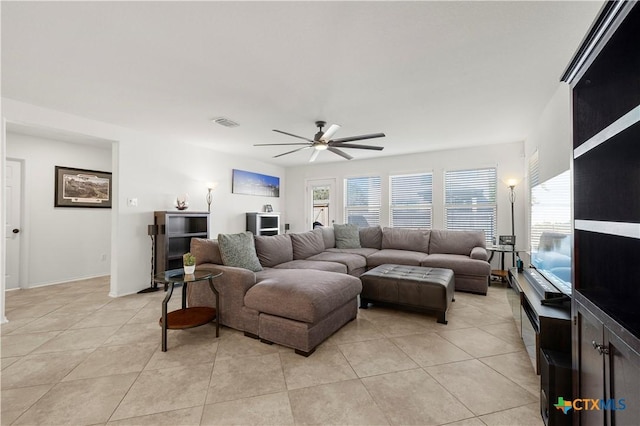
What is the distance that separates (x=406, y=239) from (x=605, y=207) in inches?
155

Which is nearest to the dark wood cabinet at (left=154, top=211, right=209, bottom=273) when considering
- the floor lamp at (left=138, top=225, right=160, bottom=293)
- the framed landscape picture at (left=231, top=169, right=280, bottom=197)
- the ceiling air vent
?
the floor lamp at (left=138, top=225, right=160, bottom=293)

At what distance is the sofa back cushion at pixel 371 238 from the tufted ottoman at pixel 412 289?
1935mm

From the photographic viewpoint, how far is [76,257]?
187 inches

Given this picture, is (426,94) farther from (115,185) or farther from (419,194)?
(115,185)

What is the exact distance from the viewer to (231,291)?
2.59 m

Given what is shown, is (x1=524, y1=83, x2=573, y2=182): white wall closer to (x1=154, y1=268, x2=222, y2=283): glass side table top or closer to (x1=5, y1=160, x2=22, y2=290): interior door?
(x1=154, y1=268, x2=222, y2=283): glass side table top

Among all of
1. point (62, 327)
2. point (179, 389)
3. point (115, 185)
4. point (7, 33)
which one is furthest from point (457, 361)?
point (115, 185)

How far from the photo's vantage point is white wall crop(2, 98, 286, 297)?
3398mm

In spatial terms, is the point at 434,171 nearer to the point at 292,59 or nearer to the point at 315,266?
the point at 315,266

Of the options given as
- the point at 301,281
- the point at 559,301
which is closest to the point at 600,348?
the point at 559,301

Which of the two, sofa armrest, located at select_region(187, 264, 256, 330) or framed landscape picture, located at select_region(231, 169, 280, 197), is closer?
sofa armrest, located at select_region(187, 264, 256, 330)

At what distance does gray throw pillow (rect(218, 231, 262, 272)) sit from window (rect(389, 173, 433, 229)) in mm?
3862

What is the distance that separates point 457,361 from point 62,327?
3.68 m

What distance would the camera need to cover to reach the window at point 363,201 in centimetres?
627
